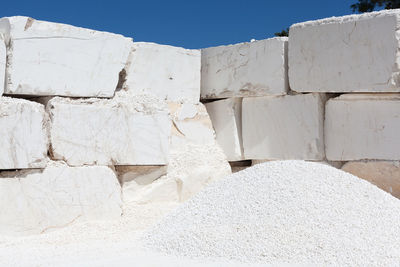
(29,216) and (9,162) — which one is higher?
(9,162)

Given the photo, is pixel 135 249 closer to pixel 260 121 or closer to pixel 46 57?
pixel 46 57

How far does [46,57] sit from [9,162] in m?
0.85

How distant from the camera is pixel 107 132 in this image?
4508 mm

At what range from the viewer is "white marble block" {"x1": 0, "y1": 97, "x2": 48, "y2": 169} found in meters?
3.99

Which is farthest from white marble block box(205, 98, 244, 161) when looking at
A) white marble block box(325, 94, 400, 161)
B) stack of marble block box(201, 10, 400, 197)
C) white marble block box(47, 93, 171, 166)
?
white marble block box(325, 94, 400, 161)

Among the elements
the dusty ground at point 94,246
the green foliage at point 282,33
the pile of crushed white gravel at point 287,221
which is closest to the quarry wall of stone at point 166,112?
the dusty ground at point 94,246

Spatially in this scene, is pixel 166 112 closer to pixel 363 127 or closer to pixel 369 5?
pixel 363 127

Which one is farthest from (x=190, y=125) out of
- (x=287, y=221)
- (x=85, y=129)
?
(x=287, y=221)

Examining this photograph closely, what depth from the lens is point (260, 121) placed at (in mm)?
5188

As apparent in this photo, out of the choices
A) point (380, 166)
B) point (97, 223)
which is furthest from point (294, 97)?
point (97, 223)

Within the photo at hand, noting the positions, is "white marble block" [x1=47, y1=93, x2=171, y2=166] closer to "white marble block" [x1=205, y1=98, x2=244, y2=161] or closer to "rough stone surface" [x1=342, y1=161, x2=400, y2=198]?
"white marble block" [x1=205, y1=98, x2=244, y2=161]

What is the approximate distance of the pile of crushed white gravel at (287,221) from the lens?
296 centimetres

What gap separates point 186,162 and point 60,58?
138cm

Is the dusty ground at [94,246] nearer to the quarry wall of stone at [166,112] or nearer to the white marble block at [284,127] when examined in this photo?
the quarry wall of stone at [166,112]
